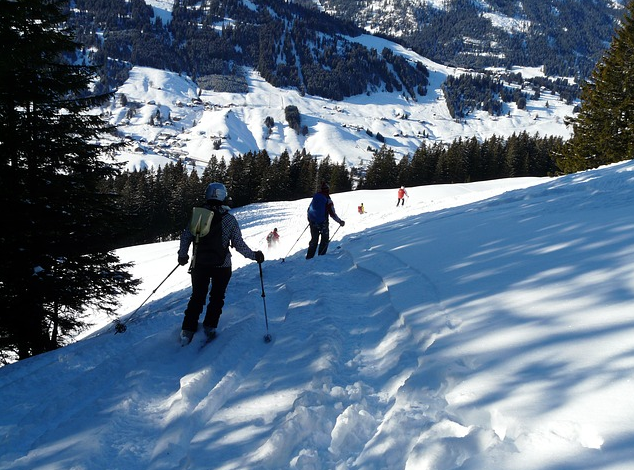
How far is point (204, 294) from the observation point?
5.09 meters

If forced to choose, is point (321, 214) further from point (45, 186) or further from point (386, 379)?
point (45, 186)

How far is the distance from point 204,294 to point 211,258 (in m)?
0.51

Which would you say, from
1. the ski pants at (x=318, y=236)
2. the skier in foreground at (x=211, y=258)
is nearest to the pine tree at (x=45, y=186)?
the ski pants at (x=318, y=236)

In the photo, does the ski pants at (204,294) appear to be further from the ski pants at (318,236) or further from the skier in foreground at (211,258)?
the ski pants at (318,236)

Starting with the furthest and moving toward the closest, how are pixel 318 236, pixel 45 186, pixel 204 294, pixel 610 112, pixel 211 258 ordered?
pixel 610 112, pixel 318 236, pixel 45 186, pixel 204 294, pixel 211 258

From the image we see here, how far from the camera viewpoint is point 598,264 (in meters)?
4.59

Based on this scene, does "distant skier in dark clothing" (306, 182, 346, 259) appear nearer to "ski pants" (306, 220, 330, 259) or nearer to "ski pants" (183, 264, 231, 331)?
"ski pants" (306, 220, 330, 259)

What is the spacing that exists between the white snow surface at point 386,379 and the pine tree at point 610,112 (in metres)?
21.0

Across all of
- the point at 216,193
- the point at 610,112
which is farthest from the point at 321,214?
the point at 610,112

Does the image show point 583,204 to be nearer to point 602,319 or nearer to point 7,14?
point 602,319

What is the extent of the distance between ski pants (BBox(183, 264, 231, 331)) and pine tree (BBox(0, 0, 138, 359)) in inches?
233

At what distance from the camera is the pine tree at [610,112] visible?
73.9 ft

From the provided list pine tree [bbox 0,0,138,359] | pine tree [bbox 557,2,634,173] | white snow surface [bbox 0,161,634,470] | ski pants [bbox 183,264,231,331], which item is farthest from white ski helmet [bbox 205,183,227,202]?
pine tree [bbox 557,2,634,173]

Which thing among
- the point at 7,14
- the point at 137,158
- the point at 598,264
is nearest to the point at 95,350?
the point at 598,264
